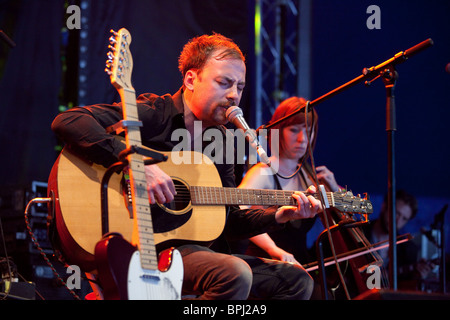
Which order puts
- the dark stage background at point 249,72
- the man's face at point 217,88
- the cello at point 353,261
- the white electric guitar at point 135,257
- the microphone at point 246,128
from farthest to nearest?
1. the dark stage background at point 249,72
2. the cello at point 353,261
3. the man's face at point 217,88
4. the microphone at point 246,128
5. the white electric guitar at point 135,257

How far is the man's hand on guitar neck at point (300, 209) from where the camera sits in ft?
9.92

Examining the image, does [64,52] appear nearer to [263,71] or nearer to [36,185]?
[36,185]

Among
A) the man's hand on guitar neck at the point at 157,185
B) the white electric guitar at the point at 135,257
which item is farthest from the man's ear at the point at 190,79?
the man's hand on guitar neck at the point at 157,185

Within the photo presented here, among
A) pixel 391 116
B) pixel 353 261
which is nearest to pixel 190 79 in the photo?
pixel 391 116

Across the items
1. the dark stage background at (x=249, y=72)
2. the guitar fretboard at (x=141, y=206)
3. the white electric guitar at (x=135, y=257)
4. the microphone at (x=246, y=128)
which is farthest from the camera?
the dark stage background at (x=249, y=72)

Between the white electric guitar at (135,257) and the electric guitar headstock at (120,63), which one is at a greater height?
the electric guitar headstock at (120,63)

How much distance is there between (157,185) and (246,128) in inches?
22.5

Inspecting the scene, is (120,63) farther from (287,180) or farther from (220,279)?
(287,180)

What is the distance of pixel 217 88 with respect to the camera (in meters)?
2.98

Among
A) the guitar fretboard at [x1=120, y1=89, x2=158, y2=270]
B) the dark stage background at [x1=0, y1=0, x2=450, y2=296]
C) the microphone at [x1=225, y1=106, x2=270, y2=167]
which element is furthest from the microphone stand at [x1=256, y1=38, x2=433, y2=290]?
the dark stage background at [x1=0, y1=0, x2=450, y2=296]

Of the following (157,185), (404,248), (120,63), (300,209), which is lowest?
(404,248)

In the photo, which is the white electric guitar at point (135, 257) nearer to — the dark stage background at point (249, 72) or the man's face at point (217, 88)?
the man's face at point (217, 88)

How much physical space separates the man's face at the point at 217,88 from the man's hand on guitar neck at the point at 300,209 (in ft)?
2.07
